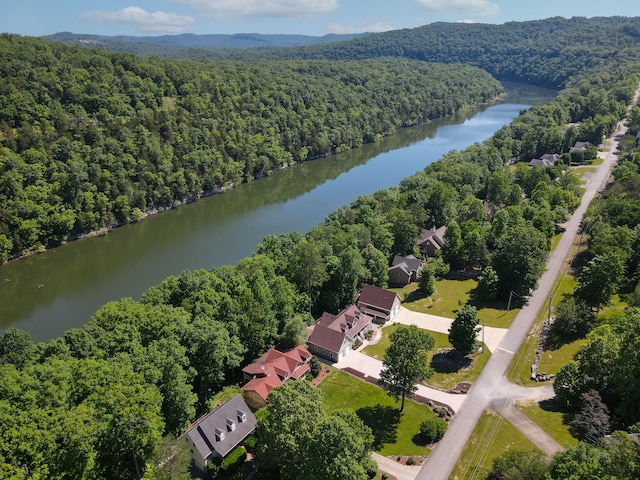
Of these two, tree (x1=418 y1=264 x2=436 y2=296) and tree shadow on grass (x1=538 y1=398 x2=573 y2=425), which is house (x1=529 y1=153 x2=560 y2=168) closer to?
tree (x1=418 y1=264 x2=436 y2=296)

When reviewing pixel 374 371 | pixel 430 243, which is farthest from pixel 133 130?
pixel 374 371

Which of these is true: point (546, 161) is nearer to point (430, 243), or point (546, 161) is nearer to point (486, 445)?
point (430, 243)

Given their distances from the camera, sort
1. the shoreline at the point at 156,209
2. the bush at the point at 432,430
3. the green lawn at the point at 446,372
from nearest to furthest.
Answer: the bush at the point at 432,430, the green lawn at the point at 446,372, the shoreline at the point at 156,209

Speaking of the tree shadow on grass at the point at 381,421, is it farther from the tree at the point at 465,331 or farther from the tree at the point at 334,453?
the tree at the point at 465,331

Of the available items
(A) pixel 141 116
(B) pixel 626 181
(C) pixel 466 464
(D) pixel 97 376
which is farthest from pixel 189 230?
(B) pixel 626 181

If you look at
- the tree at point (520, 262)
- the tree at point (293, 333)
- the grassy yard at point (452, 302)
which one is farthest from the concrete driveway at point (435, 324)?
the tree at point (293, 333)
